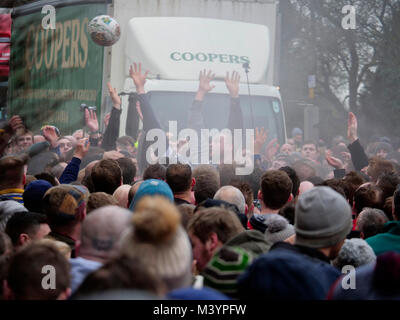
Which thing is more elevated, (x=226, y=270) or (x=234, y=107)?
(x=234, y=107)

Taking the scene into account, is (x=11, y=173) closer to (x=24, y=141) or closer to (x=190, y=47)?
(x=24, y=141)

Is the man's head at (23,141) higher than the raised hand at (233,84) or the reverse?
the reverse

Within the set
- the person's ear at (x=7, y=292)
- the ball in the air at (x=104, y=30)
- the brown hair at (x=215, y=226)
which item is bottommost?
the person's ear at (x=7, y=292)

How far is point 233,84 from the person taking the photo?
9.61 metres

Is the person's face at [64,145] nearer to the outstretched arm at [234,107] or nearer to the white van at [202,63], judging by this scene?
the white van at [202,63]

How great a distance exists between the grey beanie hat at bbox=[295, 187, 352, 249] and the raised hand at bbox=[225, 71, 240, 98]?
6240mm

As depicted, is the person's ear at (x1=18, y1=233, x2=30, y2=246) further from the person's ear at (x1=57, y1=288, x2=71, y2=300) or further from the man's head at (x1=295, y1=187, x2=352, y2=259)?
the man's head at (x1=295, y1=187, x2=352, y2=259)

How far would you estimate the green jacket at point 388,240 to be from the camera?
414cm

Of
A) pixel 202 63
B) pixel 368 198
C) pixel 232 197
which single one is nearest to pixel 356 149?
pixel 202 63

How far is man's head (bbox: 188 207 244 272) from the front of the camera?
3.41 metres

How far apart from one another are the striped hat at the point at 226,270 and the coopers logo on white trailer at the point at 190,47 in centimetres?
724

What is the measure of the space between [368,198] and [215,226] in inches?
86.1

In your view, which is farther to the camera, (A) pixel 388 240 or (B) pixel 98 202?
(B) pixel 98 202

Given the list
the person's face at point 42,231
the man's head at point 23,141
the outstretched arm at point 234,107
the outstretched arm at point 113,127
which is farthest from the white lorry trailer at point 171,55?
the person's face at point 42,231
